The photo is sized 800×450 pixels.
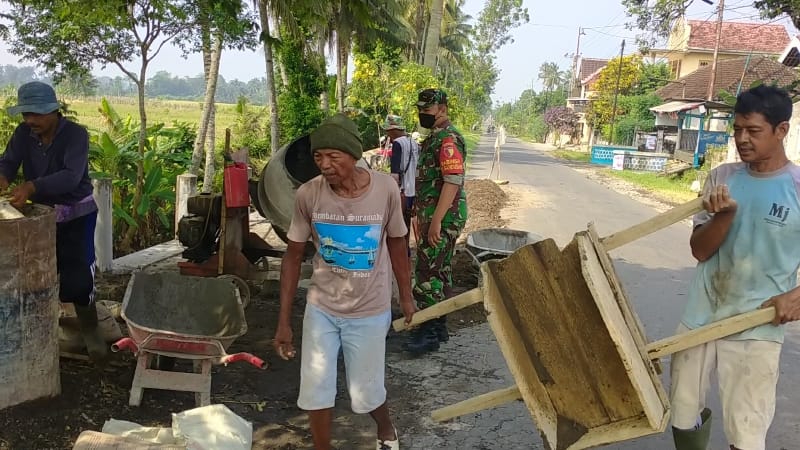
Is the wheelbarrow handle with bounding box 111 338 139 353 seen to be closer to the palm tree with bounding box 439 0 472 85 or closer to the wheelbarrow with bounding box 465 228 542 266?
the wheelbarrow with bounding box 465 228 542 266

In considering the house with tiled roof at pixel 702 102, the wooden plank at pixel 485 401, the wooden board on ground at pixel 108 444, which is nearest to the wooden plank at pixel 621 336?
the wooden plank at pixel 485 401

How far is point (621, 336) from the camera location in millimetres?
2471

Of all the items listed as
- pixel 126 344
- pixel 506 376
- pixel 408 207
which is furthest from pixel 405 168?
pixel 126 344

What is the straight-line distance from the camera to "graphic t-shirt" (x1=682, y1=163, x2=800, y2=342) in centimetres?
269

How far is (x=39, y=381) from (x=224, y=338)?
1015 mm

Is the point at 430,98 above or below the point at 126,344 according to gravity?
above

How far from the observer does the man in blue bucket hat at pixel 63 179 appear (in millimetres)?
3850

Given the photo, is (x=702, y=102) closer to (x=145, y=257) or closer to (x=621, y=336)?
(x=145, y=257)

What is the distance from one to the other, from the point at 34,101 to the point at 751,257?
387 cm

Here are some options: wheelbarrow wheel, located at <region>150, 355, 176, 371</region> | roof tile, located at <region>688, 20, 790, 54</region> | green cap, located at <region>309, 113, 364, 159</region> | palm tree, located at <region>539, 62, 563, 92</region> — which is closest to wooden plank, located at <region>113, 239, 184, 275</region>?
wheelbarrow wheel, located at <region>150, 355, 176, 371</region>

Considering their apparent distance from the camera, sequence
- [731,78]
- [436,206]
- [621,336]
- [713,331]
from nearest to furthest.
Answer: [621,336] → [713,331] → [436,206] → [731,78]

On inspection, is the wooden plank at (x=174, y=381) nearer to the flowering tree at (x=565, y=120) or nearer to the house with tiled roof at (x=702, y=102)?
the house with tiled roof at (x=702, y=102)

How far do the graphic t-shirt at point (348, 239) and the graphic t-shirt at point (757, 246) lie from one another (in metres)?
1.47

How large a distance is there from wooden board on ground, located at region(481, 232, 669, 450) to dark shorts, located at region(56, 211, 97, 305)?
2724mm
